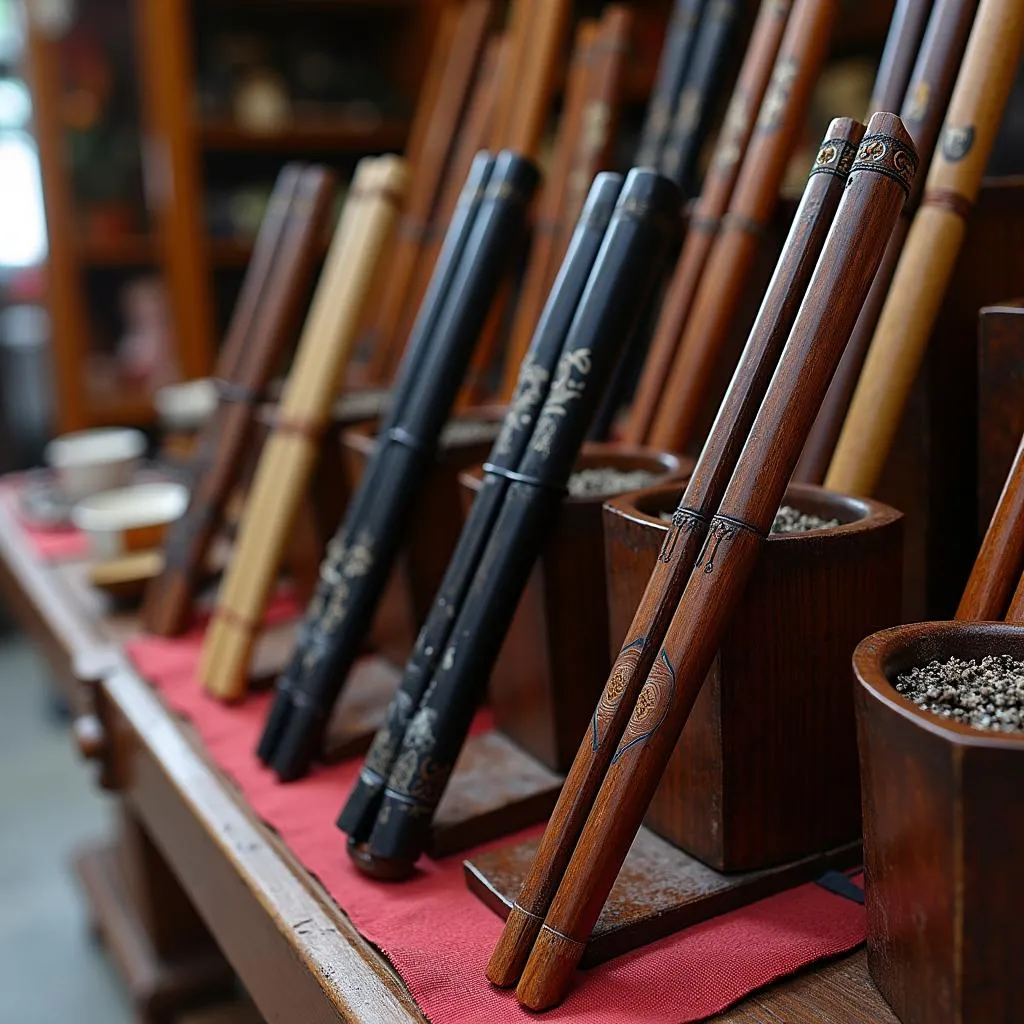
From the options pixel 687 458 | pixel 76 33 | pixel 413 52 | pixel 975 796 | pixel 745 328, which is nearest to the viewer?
pixel 975 796

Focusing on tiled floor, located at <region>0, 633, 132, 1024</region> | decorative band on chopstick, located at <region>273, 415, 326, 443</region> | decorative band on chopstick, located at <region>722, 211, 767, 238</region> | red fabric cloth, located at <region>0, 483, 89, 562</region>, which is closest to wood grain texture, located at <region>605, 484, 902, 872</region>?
decorative band on chopstick, located at <region>722, 211, 767, 238</region>

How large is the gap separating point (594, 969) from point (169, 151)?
8.67 feet

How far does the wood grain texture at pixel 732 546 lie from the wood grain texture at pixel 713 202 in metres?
0.30

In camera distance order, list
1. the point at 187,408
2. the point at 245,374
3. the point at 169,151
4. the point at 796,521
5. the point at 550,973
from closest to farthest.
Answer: the point at 550,973 → the point at 796,521 → the point at 245,374 → the point at 187,408 → the point at 169,151

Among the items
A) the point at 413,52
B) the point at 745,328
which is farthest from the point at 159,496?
the point at 413,52

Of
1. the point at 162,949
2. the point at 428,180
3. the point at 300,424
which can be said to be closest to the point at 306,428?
the point at 300,424

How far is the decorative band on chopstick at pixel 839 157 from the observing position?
0.51 metres

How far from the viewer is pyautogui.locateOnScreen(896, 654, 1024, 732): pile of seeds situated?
16.8 inches

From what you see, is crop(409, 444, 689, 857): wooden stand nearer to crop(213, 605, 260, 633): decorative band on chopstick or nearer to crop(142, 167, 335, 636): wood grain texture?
crop(213, 605, 260, 633): decorative band on chopstick

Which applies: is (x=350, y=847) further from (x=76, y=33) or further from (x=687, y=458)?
(x=76, y=33)

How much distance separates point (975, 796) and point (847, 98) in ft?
6.35

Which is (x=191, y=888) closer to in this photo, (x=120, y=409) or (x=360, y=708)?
(x=360, y=708)

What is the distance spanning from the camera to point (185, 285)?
2.89 meters

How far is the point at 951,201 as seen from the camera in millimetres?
640
